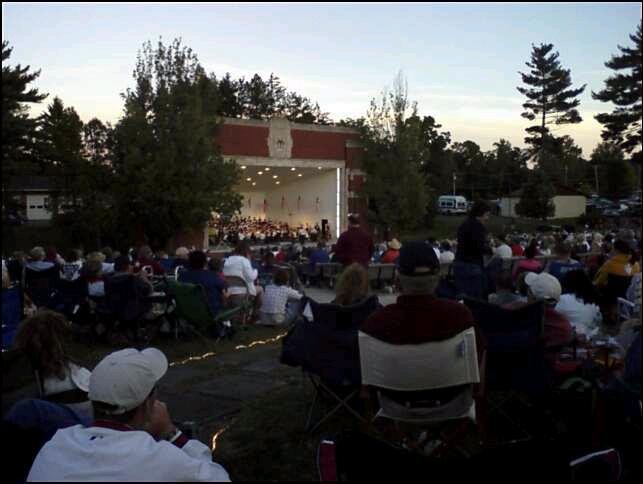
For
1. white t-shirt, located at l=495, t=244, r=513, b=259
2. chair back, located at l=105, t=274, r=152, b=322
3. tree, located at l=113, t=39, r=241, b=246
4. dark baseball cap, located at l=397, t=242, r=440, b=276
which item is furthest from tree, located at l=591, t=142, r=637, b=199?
tree, located at l=113, t=39, r=241, b=246

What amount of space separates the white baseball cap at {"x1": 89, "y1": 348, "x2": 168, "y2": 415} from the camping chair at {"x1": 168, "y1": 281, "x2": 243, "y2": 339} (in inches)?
196

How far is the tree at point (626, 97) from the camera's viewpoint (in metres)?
2.01

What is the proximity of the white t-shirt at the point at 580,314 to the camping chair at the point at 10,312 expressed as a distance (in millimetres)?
4548

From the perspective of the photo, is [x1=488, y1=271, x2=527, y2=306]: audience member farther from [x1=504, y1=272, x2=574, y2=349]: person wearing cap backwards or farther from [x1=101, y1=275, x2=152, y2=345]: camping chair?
[x1=101, y1=275, x2=152, y2=345]: camping chair

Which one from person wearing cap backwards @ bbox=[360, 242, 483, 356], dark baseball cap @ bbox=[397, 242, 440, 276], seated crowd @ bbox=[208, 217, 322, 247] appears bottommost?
seated crowd @ bbox=[208, 217, 322, 247]

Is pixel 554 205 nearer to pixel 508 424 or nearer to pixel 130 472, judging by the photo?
pixel 508 424

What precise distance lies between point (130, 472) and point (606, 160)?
2129mm

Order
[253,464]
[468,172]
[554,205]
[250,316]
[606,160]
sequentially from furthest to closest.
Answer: [468,172] → [554,205] → [250,316] → [253,464] → [606,160]

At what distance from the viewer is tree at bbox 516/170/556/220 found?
35.0 meters

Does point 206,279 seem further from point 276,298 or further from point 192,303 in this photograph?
point 276,298

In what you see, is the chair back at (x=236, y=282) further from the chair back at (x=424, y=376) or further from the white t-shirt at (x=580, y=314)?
the chair back at (x=424, y=376)

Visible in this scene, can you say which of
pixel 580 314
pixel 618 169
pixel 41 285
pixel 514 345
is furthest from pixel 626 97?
pixel 41 285

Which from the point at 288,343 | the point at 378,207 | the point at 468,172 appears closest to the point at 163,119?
the point at 378,207

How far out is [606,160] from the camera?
2.69m
